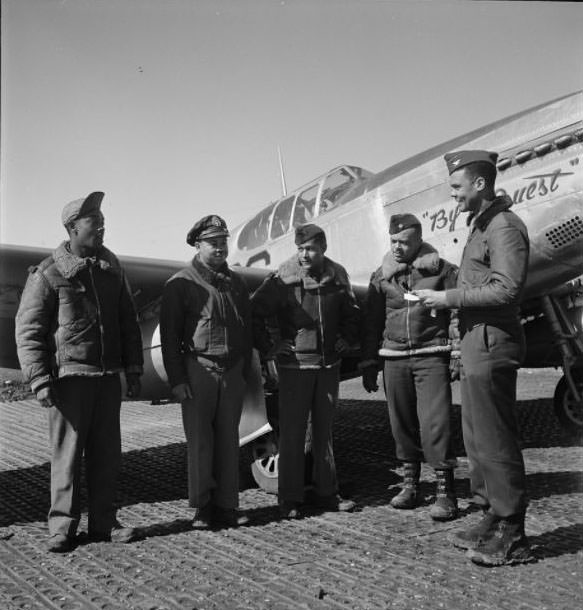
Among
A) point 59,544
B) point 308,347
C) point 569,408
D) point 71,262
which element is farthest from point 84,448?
point 569,408

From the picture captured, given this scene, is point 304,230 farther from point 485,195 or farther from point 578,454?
point 578,454

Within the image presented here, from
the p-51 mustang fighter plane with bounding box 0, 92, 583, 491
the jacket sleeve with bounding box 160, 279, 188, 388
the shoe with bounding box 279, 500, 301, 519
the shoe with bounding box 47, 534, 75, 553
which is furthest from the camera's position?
Answer: the p-51 mustang fighter plane with bounding box 0, 92, 583, 491

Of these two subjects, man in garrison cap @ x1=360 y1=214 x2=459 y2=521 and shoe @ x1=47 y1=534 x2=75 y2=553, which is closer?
shoe @ x1=47 y1=534 x2=75 y2=553

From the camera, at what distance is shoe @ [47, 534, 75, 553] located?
3385mm

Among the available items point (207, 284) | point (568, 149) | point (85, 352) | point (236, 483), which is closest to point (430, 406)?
point (236, 483)

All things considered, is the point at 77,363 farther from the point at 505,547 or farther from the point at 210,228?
the point at 505,547

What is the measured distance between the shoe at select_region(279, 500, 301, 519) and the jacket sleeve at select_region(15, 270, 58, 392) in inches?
60.8

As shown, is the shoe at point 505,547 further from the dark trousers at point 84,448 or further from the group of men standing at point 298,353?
the dark trousers at point 84,448

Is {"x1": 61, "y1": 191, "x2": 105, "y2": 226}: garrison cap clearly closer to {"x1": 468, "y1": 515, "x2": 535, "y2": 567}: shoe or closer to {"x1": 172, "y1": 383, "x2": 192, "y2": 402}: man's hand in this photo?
{"x1": 172, "y1": 383, "x2": 192, "y2": 402}: man's hand

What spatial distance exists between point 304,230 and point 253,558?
195 cm

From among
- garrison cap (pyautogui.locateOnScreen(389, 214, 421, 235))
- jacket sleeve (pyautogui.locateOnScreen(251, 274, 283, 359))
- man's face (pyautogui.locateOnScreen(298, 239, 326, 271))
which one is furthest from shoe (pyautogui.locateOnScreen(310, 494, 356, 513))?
garrison cap (pyautogui.locateOnScreen(389, 214, 421, 235))

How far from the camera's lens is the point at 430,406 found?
13.0 ft

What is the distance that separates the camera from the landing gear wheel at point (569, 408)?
6.07 meters

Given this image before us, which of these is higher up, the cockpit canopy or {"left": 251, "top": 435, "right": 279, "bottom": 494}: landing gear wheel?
the cockpit canopy
